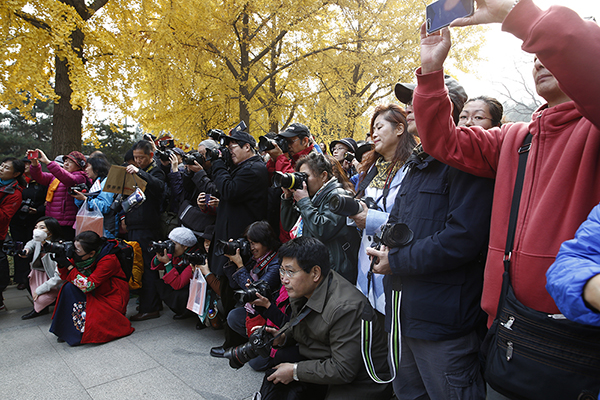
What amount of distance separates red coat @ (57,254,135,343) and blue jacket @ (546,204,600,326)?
400 centimetres

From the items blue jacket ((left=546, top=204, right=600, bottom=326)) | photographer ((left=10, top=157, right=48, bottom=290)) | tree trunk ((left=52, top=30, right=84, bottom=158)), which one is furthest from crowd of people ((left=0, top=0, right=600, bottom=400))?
tree trunk ((left=52, top=30, right=84, bottom=158))

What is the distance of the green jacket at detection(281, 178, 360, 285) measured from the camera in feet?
8.60

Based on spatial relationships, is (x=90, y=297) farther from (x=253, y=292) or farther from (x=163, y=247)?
(x=253, y=292)

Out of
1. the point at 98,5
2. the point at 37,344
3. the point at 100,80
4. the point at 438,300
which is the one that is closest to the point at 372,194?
the point at 438,300

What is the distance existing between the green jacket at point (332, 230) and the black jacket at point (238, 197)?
0.91m

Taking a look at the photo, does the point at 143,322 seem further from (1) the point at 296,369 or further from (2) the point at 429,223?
(2) the point at 429,223

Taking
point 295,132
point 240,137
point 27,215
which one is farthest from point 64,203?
point 295,132

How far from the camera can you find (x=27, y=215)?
18.0 ft

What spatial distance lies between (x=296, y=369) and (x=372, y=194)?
113 centimetres

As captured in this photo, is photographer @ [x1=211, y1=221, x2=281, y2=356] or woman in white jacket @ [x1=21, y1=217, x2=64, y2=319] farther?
woman in white jacket @ [x1=21, y1=217, x2=64, y2=319]

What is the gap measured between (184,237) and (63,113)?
5.15 m

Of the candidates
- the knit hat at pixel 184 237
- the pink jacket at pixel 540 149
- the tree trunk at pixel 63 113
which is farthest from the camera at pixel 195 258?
the tree trunk at pixel 63 113

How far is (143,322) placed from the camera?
14.4 ft

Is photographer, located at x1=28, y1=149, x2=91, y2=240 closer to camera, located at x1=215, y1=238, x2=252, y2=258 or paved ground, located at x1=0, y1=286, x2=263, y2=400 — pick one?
paved ground, located at x1=0, y1=286, x2=263, y2=400
